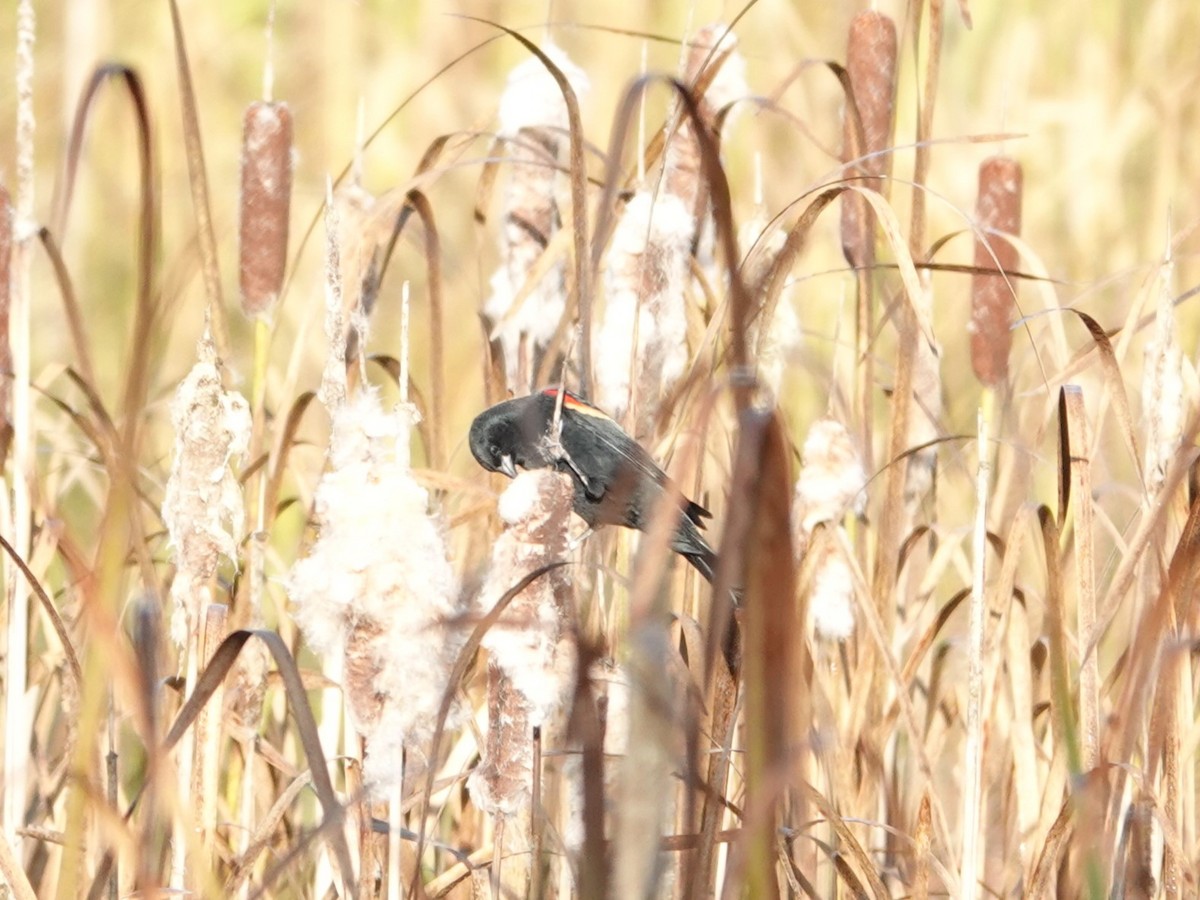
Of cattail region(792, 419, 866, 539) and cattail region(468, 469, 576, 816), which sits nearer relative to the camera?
cattail region(468, 469, 576, 816)

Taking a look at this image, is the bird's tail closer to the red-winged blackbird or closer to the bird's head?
the red-winged blackbird

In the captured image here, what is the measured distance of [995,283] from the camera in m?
1.47

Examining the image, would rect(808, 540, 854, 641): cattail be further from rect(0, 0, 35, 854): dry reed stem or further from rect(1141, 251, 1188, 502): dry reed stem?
rect(0, 0, 35, 854): dry reed stem

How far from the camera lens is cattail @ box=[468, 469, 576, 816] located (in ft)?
3.24

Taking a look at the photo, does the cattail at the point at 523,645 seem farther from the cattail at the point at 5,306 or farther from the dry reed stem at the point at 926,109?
the cattail at the point at 5,306

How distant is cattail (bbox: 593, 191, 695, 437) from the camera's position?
1304 mm

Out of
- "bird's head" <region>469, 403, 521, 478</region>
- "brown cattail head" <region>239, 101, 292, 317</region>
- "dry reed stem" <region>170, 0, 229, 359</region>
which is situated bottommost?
"bird's head" <region>469, 403, 521, 478</region>

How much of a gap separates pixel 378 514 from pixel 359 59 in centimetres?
283

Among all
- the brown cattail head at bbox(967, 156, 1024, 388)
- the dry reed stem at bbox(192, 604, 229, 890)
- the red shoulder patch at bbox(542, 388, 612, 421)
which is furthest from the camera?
the brown cattail head at bbox(967, 156, 1024, 388)

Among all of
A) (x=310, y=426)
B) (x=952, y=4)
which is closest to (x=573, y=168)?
(x=310, y=426)

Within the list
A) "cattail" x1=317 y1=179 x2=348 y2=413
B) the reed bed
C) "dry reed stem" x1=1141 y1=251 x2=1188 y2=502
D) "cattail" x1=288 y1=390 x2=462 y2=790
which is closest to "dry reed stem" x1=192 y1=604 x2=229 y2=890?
the reed bed

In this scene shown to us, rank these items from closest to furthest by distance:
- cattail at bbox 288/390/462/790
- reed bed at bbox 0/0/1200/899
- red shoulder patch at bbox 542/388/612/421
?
reed bed at bbox 0/0/1200/899
cattail at bbox 288/390/462/790
red shoulder patch at bbox 542/388/612/421

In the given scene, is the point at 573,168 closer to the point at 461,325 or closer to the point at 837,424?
the point at 837,424

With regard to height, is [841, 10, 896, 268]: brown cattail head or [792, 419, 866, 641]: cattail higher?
[841, 10, 896, 268]: brown cattail head
